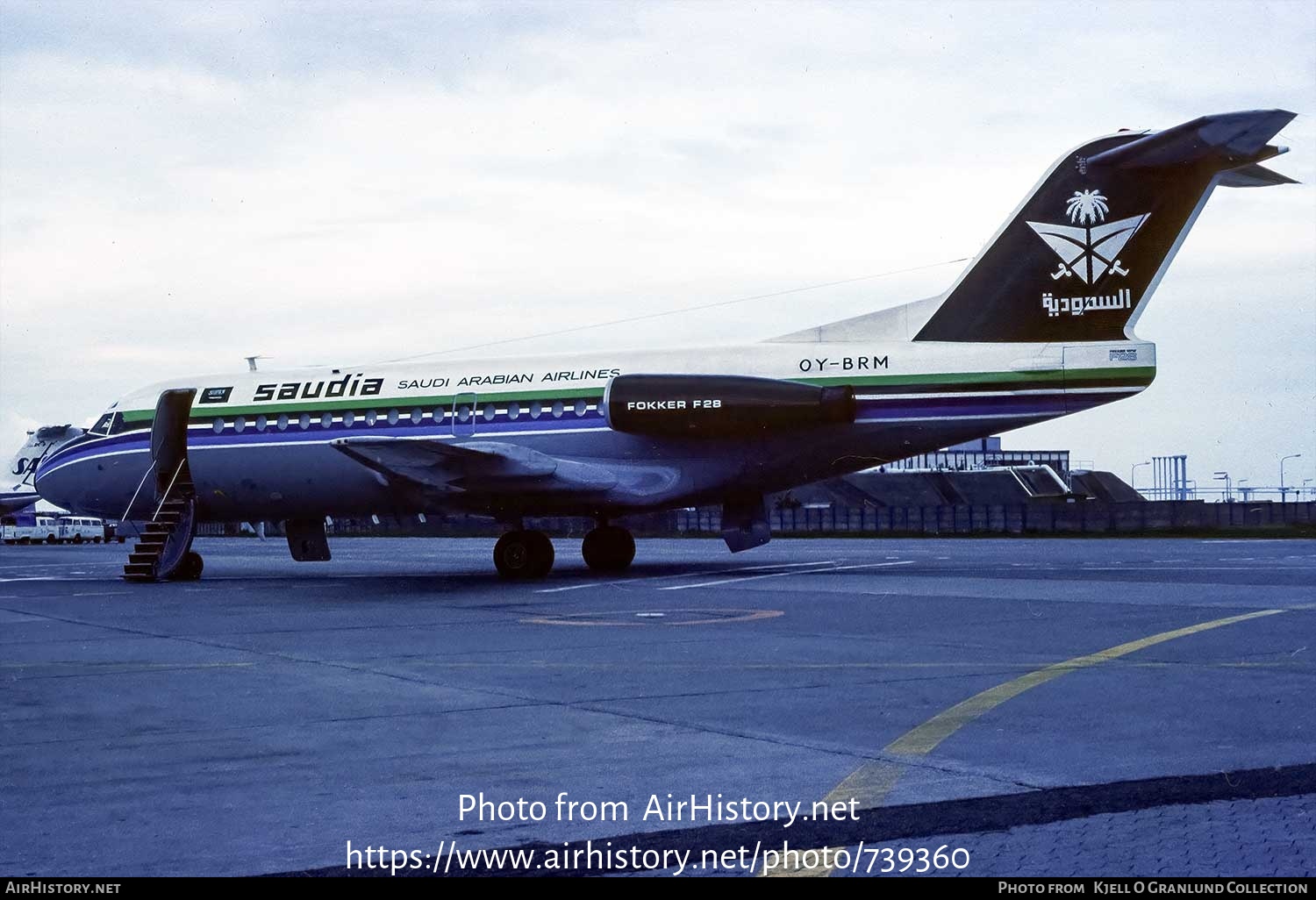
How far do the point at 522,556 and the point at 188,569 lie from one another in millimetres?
8703

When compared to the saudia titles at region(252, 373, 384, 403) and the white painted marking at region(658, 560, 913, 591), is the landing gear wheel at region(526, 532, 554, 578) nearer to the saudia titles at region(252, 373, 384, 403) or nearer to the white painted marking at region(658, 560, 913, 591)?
the white painted marking at region(658, 560, 913, 591)

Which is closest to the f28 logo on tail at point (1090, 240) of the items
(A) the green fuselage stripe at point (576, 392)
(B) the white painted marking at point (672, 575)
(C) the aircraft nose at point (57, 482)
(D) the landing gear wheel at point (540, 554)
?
(A) the green fuselage stripe at point (576, 392)

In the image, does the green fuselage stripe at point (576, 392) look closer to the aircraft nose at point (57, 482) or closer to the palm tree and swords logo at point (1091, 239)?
the palm tree and swords logo at point (1091, 239)

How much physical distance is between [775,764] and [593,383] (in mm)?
20127

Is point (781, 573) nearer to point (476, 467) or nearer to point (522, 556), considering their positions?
point (522, 556)

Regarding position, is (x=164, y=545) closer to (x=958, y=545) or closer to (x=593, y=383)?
(x=593, y=383)

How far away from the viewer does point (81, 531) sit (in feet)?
272

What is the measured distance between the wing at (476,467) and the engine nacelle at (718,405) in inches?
50.0

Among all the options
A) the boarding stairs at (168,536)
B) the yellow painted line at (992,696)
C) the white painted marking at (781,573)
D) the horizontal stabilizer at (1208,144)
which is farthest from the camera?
the boarding stairs at (168,536)

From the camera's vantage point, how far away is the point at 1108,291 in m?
24.5

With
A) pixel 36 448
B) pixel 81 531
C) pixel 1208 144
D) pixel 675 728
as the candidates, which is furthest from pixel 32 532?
pixel 675 728

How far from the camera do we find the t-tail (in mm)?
24312

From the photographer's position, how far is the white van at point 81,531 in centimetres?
8143

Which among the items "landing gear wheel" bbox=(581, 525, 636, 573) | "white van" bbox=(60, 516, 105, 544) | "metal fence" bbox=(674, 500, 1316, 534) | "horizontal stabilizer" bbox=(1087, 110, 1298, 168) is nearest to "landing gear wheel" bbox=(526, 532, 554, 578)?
"landing gear wheel" bbox=(581, 525, 636, 573)
